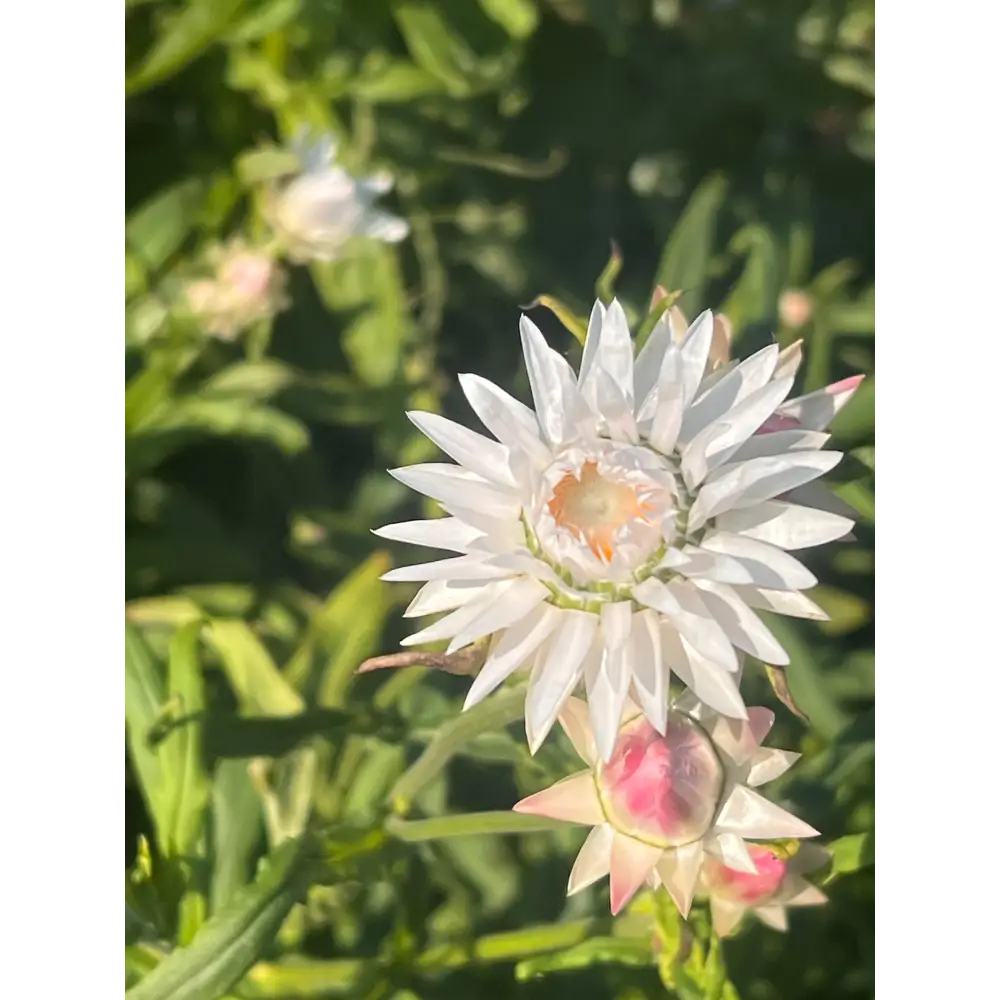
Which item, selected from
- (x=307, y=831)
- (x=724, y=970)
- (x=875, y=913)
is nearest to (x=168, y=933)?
(x=307, y=831)

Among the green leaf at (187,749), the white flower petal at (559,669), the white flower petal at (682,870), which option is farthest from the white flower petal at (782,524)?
the green leaf at (187,749)

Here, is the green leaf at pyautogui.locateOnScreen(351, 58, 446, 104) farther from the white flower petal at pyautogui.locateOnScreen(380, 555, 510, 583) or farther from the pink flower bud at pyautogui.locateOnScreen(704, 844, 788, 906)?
the pink flower bud at pyautogui.locateOnScreen(704, 844, 788, 906)

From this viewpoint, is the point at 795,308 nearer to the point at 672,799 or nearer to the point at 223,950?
the point at 672,799

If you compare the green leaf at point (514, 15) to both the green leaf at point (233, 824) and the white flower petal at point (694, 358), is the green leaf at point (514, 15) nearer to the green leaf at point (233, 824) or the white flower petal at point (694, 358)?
the white flower petal at point (694, 358)

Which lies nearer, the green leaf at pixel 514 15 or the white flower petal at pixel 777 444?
the white flower petal at pixel 777 444

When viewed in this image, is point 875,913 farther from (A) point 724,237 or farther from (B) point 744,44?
(B) point 744,44

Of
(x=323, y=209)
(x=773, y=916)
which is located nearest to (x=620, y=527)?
(x=773, y=916)
